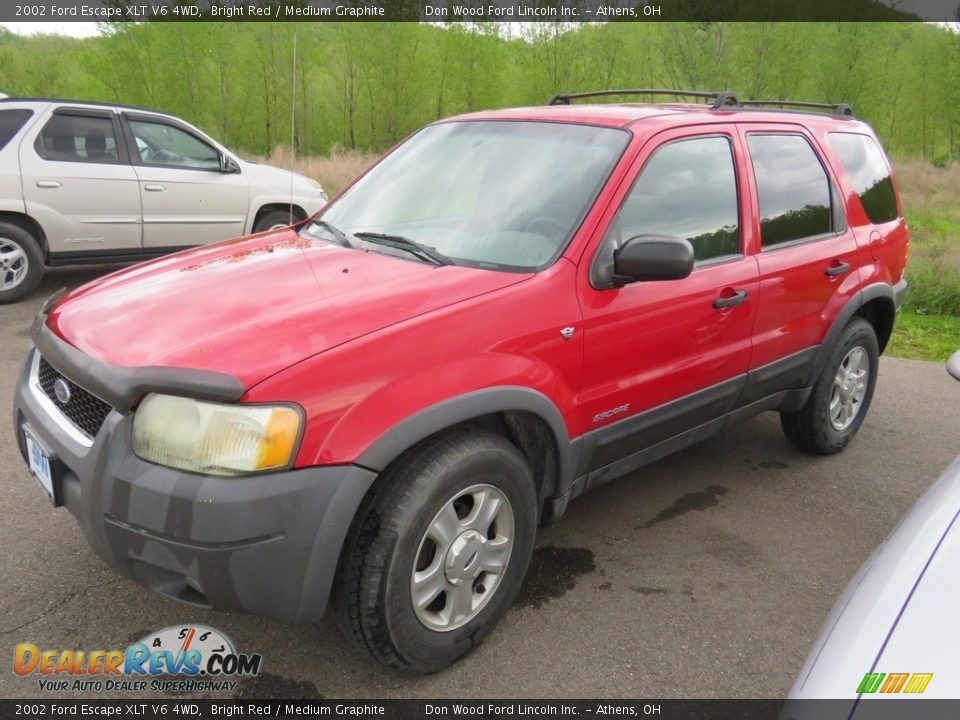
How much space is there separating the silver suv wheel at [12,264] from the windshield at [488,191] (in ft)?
15.4

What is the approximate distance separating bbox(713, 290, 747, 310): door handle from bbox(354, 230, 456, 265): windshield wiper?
3.89 feet

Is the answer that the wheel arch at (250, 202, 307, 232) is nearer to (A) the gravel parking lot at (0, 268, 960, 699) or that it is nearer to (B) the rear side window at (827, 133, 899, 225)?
(A) the gravel parking lot at (0, 268, 960, 699)

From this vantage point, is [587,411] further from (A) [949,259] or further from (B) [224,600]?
(A) [949,259]

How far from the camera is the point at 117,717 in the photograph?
91.1 inches

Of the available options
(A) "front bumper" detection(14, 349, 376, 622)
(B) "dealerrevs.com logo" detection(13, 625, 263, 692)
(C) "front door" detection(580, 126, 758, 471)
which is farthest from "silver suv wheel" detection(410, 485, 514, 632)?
(B) "dealerrevs.com logo" detection(13, 625, 263, 692)

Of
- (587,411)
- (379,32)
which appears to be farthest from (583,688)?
(379,32)

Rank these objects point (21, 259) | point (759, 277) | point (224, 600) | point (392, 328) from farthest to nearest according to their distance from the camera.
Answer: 1. point (21, 259)
2. point (759, 277)
3. point (392, 328)
4. point (224, 600)

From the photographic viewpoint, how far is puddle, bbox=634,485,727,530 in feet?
11.8

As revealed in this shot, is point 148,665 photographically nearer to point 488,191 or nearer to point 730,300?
point 488,191

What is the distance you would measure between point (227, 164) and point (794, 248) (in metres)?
6.29

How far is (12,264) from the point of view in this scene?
686 cm

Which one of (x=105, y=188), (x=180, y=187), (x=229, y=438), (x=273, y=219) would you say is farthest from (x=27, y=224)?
(x=229, y=438)

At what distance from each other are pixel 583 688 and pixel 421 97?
29581mm

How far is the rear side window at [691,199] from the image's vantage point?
3.00m
